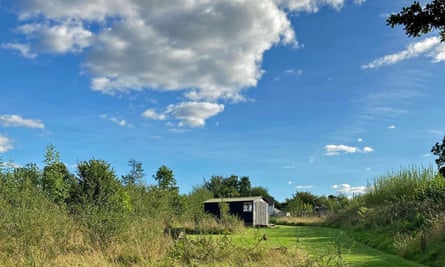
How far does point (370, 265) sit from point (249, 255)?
3030 mm

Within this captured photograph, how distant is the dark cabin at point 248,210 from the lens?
3284cm

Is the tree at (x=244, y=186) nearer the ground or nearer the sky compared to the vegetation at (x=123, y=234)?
nearer the sky

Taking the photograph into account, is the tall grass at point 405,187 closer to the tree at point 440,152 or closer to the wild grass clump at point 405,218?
the wild grass clump at point 405,218

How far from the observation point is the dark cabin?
3284 cm

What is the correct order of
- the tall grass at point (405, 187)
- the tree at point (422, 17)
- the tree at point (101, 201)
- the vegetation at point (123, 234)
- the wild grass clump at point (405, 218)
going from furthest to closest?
the tall grass at point (405, 187) < the wild grass clump at point (405, 218) < the tree at point (101, 201) < the vegetation at point (123, 234) < the tree at point (422, 17)

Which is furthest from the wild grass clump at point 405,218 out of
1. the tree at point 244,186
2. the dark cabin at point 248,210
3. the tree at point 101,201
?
the tree at point 244,186

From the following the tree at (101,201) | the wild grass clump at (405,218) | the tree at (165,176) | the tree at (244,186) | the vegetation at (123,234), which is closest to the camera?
the vegetation at (123,234)

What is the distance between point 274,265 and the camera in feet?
26.2

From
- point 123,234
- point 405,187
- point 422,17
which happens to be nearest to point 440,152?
point 422,17

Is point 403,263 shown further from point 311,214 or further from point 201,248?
point 311,214

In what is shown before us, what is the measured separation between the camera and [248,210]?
33125 millimetres

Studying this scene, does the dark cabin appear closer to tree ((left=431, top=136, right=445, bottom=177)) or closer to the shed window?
the shed window

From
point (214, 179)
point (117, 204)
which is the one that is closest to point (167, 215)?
point (117, 204)

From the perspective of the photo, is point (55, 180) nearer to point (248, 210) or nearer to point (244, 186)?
point (248, 210)
